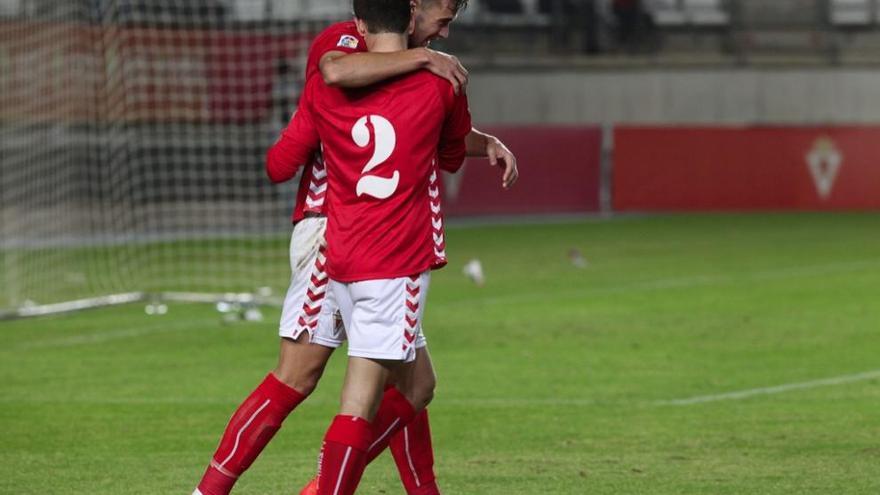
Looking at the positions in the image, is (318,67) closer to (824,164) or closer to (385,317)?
(385,317)

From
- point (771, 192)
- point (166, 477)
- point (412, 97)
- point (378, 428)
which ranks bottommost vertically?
point (771, 192)

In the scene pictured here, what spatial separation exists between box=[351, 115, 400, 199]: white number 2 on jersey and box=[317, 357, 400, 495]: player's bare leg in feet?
1.73

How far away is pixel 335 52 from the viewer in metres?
5.56

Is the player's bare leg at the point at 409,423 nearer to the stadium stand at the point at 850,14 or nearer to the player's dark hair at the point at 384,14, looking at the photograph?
the player's dark hair at the point at 384,14

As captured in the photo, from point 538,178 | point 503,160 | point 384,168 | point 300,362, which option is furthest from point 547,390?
point 538,178

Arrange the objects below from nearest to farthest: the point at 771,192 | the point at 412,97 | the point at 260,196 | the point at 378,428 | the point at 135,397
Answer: the point at 412,97 < the point at 378,428 < the point at 135,397 < the point at 260,196 < the point at 771,192

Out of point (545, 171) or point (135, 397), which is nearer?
point (135, 397)

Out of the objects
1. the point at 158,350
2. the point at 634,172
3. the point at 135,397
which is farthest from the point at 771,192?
the point at 135,397

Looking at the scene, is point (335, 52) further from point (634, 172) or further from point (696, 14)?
point (696, 14)

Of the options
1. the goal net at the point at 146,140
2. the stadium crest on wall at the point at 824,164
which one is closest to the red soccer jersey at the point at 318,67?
the goal net at the point at 146,140

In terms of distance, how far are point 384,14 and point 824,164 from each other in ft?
80.2

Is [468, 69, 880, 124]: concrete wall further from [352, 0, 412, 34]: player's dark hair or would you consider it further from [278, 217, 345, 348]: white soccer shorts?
[352, 0, 412, 34]: player's dark hair

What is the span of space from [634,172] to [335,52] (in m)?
23.6

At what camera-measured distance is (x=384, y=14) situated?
5.35 meters
